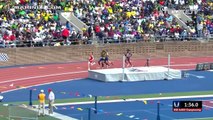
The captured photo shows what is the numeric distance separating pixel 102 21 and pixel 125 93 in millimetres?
18232

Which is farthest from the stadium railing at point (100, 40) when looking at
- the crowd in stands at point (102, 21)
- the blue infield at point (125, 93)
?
the blue infield at point (125, 93)

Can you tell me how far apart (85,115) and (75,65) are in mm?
18883

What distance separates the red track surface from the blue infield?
133 cm

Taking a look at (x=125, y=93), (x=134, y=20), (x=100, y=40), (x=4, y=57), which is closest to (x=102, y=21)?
(x=134, y=20)

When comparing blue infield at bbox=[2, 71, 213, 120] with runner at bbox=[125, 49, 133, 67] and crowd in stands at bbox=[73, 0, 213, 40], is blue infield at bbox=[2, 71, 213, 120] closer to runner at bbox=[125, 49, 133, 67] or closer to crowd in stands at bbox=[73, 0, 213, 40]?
runner at bbox=[125, 49, 133, 67]

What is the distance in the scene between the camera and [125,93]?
128 feet

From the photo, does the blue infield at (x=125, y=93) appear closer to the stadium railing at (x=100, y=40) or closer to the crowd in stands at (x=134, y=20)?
the stadium railing at (x=100, y=40)

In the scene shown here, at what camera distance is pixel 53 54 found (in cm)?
5056

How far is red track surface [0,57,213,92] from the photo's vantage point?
42013 millimetres

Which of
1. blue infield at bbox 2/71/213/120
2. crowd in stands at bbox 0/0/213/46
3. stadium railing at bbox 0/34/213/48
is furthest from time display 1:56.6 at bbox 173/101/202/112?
crowd in stands at bbox 0/0/213/46

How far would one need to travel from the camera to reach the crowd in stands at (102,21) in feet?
169

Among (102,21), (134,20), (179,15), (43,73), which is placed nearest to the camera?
(43,73)

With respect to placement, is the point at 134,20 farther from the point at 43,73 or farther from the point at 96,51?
the point at 43,73

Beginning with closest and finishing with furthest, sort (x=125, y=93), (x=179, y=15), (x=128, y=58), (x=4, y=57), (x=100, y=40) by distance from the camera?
(x=125, y=93) → (x=4, y=57) → (x=128, y=58) → (x=100, y=40) → (x=179, y=15)
